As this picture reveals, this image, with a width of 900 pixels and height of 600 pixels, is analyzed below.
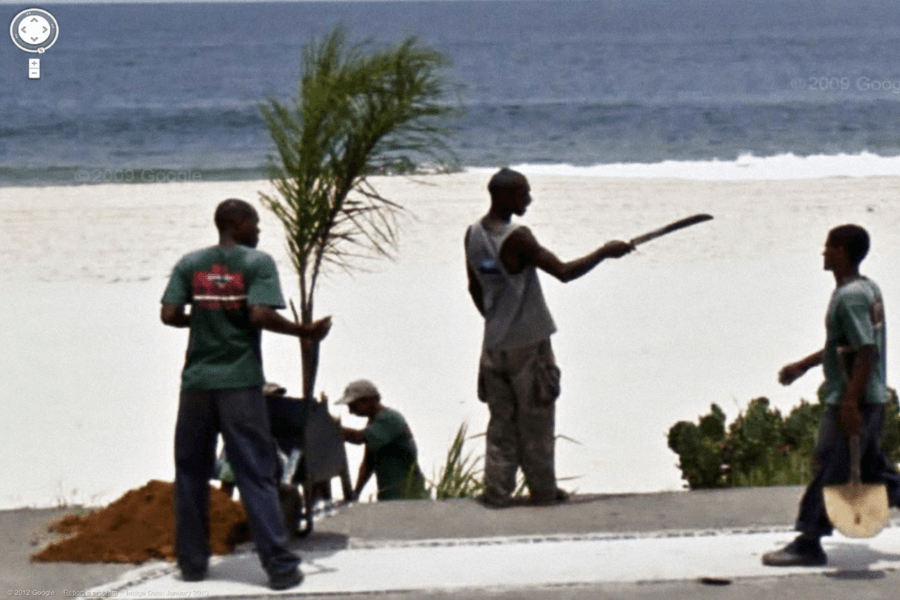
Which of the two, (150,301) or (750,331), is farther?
(150,301)

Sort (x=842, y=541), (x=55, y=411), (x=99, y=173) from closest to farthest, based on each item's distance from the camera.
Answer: (x=842, y=541)
(x=55, y=411)
(x=99, y=173)

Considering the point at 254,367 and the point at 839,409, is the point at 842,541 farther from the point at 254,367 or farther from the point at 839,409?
the point at 254,367

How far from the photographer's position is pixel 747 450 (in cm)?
962

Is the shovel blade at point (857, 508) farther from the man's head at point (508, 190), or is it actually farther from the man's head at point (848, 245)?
the man's head at point (508, 190)

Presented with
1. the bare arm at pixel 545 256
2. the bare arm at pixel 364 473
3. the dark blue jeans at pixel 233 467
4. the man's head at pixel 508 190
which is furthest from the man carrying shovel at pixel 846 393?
the bare arm at pixel 364 473

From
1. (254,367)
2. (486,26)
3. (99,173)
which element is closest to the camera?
(254,367)

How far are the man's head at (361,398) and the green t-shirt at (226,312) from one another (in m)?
2.15

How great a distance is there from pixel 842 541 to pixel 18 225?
1974 centimetres

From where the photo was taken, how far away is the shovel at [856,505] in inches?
284

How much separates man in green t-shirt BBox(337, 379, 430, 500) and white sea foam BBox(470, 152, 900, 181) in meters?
25.1

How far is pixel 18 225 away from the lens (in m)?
25.5

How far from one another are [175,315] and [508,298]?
1850 millimetres

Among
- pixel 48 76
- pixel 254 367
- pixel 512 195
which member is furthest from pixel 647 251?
pixel 48 76

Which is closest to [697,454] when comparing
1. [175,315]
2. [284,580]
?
[284,580]
